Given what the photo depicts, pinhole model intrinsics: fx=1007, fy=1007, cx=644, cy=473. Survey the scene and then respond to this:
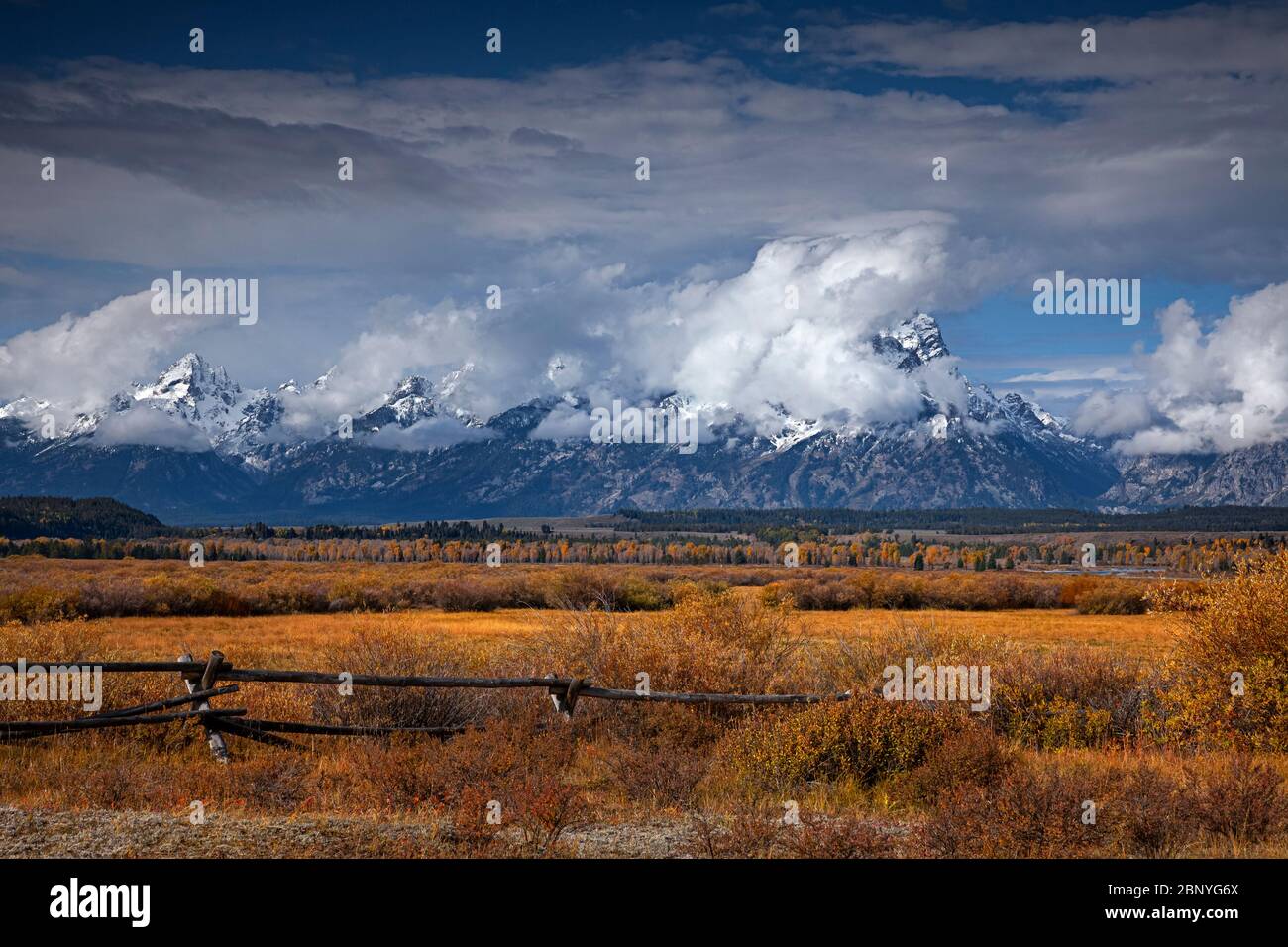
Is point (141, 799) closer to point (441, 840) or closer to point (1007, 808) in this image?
point (441, 840)

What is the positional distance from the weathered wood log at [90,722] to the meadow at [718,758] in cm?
18

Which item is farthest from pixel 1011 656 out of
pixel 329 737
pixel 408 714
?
pixel 329 737

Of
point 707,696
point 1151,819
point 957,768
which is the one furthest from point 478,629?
point 1151,819

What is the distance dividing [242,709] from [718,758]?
6171 millimetres

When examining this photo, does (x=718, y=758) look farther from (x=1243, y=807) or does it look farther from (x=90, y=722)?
(x=90, y=722)

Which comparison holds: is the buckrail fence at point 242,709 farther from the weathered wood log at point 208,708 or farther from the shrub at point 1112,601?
the shrub at point 1112,601

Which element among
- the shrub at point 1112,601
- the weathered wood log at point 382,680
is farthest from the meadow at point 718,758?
the shrub at point 1112,601

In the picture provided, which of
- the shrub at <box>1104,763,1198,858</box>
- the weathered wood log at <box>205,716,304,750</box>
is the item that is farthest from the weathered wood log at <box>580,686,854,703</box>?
the shrub at <box>1104,763,1198,858</box>

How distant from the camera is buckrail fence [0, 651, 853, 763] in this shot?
13.0 meters

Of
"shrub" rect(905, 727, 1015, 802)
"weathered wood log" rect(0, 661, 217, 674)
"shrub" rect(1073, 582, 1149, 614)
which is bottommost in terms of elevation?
"shrub" rect(1073, 582, 1149, 614)

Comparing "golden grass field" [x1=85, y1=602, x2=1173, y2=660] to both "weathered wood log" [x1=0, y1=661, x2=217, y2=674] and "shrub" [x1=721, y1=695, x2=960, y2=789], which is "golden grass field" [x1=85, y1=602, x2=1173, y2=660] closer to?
"weathered wood log" [x1=0, y1=661, x2=217, y2=674]

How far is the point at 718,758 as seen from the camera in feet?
41.0

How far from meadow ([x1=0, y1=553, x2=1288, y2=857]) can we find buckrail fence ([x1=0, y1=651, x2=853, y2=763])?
0.70ft

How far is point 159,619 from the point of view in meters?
44.6
